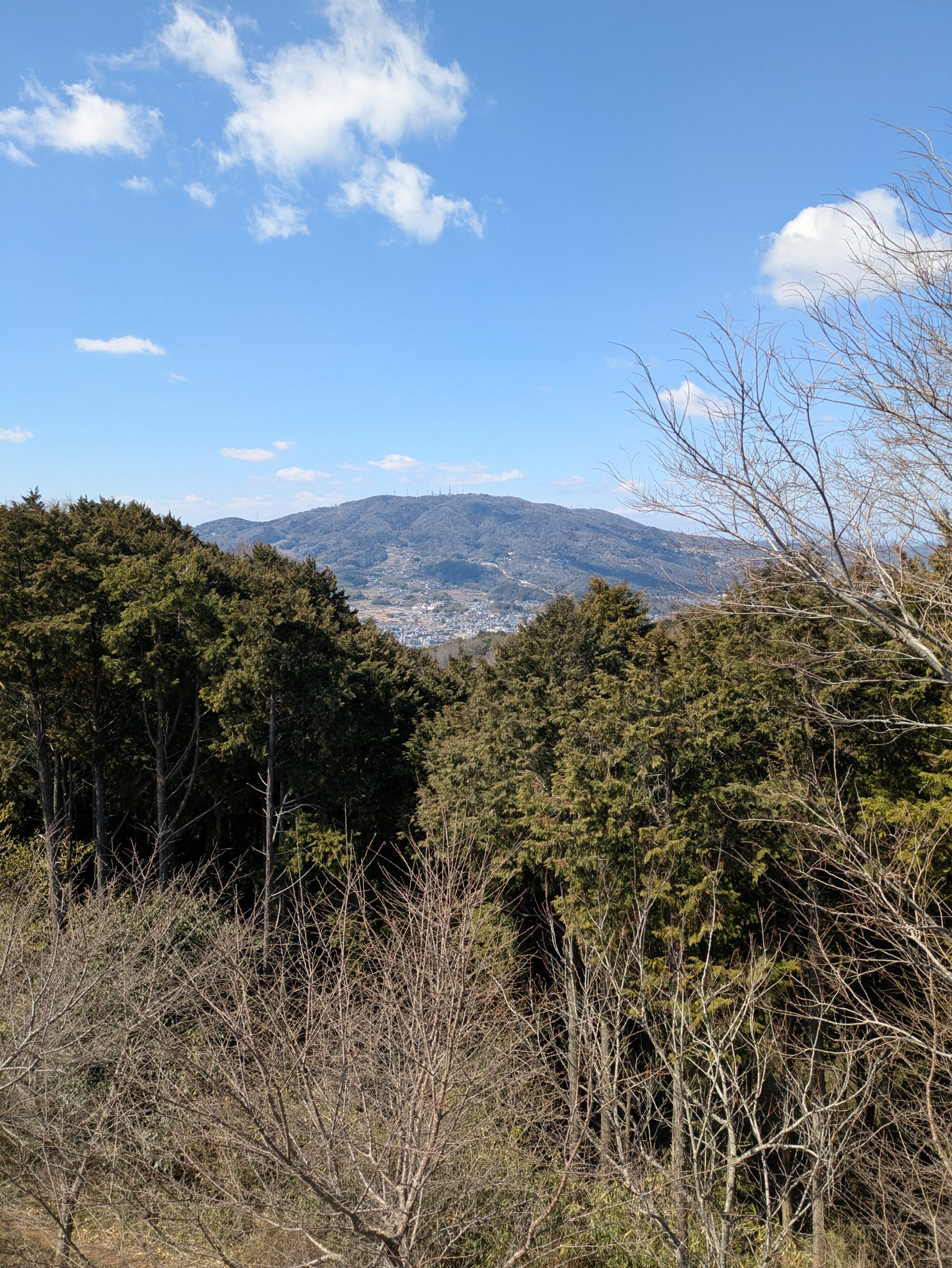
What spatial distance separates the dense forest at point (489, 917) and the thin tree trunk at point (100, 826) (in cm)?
36

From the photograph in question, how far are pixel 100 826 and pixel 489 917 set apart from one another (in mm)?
13612

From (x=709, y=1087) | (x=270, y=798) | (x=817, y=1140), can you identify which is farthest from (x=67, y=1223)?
(x=270, y=798)

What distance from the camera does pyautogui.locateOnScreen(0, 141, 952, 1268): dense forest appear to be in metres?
4.68

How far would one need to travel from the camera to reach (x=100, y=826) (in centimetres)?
1630

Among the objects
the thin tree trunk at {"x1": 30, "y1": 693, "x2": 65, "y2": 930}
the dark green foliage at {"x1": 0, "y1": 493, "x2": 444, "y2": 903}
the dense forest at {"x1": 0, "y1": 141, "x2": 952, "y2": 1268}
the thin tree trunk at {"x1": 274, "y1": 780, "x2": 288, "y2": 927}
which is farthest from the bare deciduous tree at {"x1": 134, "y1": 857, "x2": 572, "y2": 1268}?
the dark green foliage at {"x1": 0, "y1": 493, "x2": 444, "y2": 903}

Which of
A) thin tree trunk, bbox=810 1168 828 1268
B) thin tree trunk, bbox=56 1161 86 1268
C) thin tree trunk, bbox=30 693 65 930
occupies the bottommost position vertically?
thin tree trunk, bbox=810 1168 828 1268

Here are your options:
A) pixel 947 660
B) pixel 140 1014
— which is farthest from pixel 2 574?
pixel 947 660

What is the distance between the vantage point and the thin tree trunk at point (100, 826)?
51.7 ft

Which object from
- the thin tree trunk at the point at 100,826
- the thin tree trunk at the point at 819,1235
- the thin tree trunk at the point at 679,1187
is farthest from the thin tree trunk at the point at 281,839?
the thin tree trunk at the point at 679,1187

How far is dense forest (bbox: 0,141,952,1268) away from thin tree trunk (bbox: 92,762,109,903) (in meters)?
0.36

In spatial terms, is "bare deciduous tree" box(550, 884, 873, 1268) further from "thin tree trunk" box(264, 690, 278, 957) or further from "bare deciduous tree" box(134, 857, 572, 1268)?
"thin tree trunk" box(264, 690, 278, 957)

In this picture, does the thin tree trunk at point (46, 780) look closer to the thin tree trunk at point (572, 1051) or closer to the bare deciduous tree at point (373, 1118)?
the bare deciduous tree at point (373, 1118)

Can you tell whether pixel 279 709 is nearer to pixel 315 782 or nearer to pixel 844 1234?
pixel 315 782

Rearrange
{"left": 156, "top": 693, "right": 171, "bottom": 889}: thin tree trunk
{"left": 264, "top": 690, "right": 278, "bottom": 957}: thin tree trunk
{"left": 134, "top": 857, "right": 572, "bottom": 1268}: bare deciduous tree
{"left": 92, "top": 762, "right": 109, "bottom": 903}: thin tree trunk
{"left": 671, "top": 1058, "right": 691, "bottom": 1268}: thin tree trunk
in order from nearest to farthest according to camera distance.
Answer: {"left": 134, "top": 857, "right": 572, "bottom": 1268}: bare deciduous tree
{"left": 671, "top": 1058, "right": 691, "bottom": 1268}: thin tree trunk
{"left": 92, "top": 762, "right": 109, "bottom": 903}: thin tree trunk
{"left": 264, "top": 690, "right": 278, "bottom": 957}: thin tree trunk
{"left": 156, "top": 693, "right": 171, "bottom": 889}: thin tree trunk
